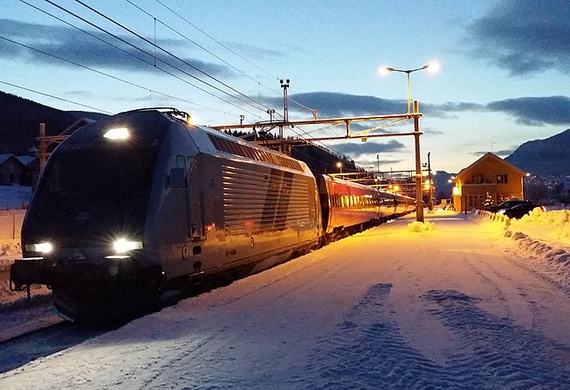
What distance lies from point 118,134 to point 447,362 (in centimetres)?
764

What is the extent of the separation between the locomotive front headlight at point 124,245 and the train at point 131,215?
0.06 ft

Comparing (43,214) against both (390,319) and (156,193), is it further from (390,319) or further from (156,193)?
(390,319)

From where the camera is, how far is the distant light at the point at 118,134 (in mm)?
11594

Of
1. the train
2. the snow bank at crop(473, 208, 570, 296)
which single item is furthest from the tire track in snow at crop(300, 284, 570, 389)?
the snow bank at crop(473, 208, 570, 296)

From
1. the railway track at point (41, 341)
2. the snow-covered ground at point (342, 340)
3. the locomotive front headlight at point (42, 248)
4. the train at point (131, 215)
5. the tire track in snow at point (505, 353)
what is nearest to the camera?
the tire track in snow at point (505, 353)

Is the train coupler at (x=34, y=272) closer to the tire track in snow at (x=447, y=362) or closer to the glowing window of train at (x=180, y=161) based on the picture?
the glowing window of train at (x=180, y=161)

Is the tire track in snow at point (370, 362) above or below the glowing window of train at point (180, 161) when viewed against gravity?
below

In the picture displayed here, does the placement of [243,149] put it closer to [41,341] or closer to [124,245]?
[124,245]

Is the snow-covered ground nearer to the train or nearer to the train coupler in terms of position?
the train

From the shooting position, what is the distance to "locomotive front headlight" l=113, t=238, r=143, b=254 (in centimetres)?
1010

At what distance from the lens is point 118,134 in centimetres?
1166

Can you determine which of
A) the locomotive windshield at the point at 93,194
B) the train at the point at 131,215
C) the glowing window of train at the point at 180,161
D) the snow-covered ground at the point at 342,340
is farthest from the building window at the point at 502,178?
the locomotive windshield at the point at 93,194

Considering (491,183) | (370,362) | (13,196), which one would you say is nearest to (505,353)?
(370,362)

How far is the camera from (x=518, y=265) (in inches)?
629
